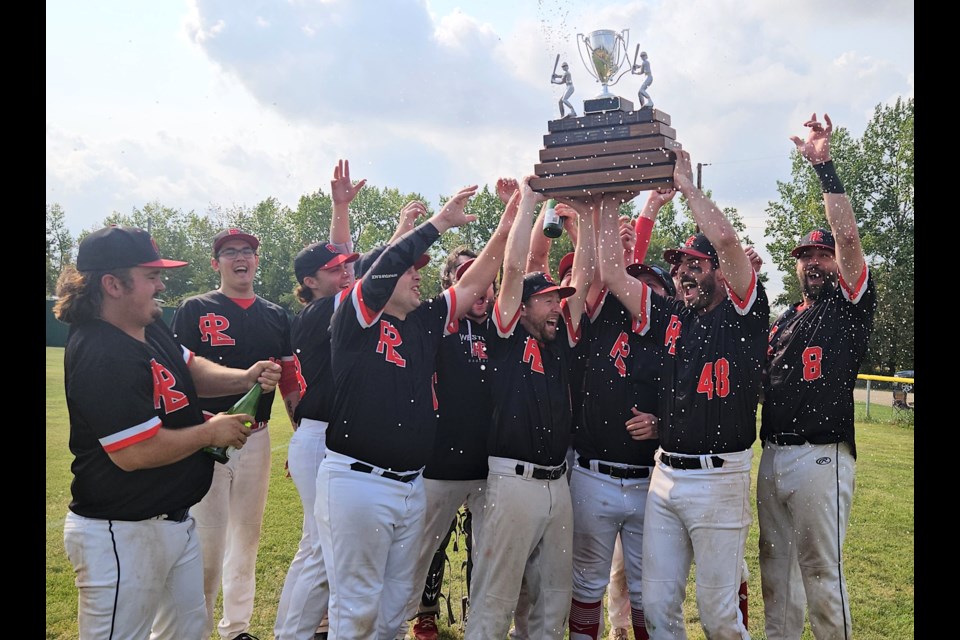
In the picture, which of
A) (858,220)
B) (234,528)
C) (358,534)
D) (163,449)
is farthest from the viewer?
(858,220)

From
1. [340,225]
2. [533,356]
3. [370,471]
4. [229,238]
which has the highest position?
[340,225]

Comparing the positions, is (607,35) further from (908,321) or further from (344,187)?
(908,321)

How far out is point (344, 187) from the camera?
20.3 feet

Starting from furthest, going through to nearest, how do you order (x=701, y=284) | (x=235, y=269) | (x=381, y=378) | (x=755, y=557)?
(x=755, y=557) < (x=235, y=269) < (x=701, y=284) < (x=381, y=378)

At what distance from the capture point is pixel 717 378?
170 inches

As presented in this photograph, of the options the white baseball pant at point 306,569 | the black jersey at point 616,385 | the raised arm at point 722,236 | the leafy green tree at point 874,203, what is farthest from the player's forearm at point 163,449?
the leafy green tree at point 874,203

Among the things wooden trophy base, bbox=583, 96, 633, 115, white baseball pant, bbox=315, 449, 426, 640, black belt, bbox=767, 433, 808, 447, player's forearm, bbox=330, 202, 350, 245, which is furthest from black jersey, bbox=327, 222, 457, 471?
black belt, bbox=767, 433, 808, 447

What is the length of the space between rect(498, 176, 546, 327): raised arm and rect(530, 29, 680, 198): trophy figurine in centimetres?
35

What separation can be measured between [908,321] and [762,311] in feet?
89.8

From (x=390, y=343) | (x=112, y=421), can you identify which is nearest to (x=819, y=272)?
(x=390, y=343)

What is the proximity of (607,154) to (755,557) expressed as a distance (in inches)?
182

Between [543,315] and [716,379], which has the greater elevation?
[543,315]

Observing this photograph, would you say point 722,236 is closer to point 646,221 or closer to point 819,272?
point 819,272

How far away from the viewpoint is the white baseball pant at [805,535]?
446 cm
